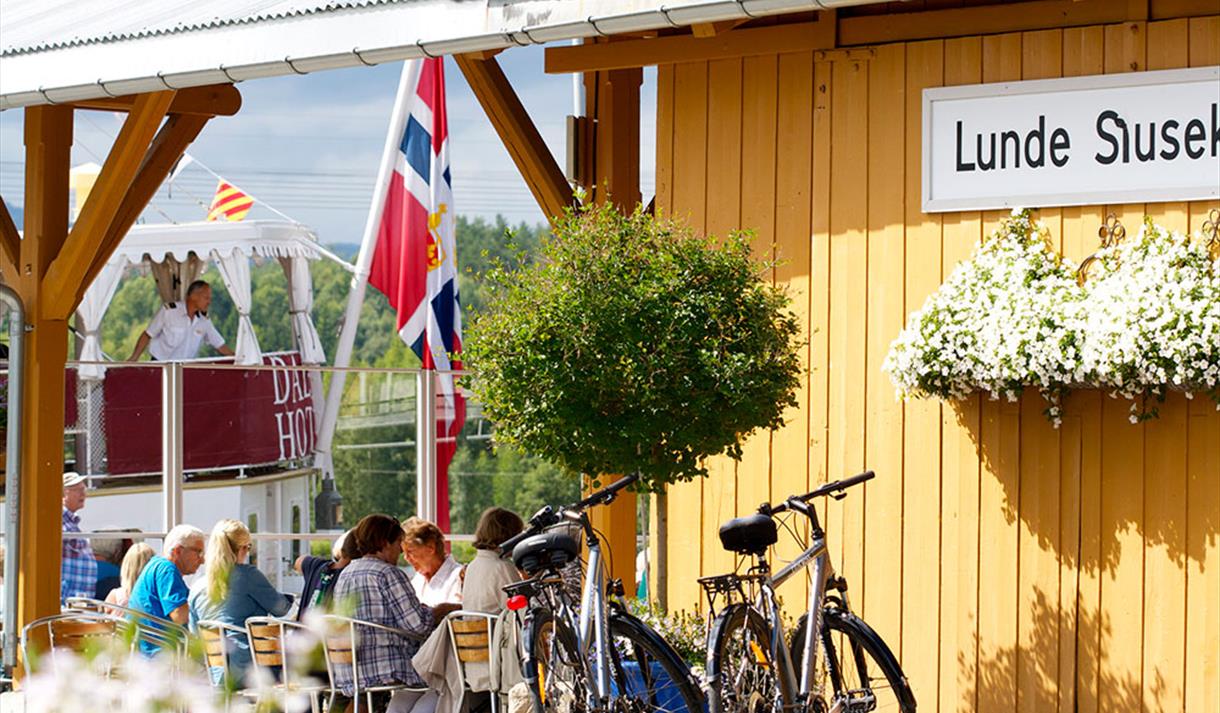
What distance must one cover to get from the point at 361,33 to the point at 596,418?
5.86 ft

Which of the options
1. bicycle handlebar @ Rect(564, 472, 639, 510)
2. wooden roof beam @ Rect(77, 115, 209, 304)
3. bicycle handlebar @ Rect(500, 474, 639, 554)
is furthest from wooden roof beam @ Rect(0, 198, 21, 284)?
bicycle handlebar @ Rect(564, 472, 639, 510)

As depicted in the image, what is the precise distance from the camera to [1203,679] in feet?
18.7

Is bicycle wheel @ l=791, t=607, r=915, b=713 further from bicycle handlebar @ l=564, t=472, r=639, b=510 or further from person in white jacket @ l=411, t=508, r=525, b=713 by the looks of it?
person in white jacket @ l=411, t=508, r=525, b=713

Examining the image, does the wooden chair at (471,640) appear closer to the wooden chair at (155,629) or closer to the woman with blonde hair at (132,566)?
the wooden chair at (155,629)

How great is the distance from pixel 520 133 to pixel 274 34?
1255 millimetres

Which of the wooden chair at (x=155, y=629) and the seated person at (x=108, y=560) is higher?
the wooden chair at (x=155, y=629)

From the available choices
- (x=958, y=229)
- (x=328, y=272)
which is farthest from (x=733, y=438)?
(x=328, y=272)

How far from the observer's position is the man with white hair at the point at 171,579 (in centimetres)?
737

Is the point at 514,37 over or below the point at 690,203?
over

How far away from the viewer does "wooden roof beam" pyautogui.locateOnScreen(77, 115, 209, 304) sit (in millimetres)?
8039

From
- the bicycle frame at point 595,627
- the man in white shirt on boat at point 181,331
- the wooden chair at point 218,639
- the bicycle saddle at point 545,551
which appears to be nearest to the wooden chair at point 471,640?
the wooden chair at point 218,639

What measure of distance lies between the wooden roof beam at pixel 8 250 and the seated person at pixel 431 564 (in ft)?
7.37

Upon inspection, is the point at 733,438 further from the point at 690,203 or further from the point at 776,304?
the point at 690,203

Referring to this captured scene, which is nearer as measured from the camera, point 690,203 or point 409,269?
point 690,203
